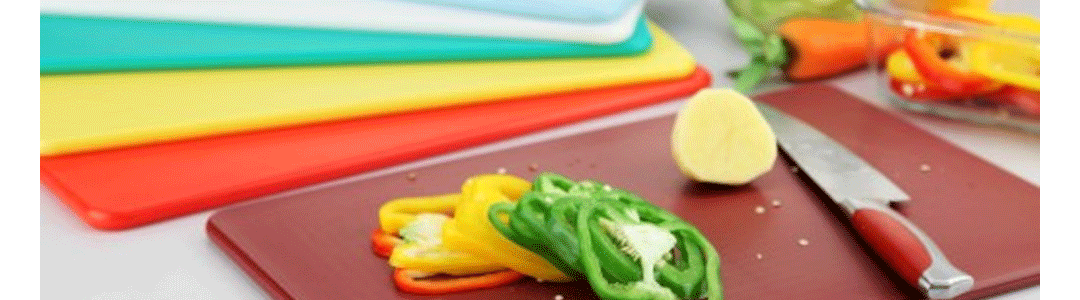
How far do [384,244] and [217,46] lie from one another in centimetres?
34

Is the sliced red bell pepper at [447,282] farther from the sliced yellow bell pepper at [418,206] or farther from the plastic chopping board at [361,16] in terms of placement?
the plastic chopping board at [361,16]

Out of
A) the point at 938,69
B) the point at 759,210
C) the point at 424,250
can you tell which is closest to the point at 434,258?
the point at 424,250

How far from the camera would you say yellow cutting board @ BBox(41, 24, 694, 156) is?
3.90 ft

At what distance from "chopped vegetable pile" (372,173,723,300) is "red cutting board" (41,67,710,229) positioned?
0.16 metres

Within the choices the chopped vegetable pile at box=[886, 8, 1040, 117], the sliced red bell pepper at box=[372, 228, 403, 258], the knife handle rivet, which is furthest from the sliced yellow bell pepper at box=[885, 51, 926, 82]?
the sliced red bell pepper at box=[372, 228, 403, 258]

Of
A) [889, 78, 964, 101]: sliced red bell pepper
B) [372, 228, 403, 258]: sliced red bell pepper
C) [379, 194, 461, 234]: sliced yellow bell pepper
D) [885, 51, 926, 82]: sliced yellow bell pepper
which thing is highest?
[885, 51, 926, 82]: sliced yellow bell pepper

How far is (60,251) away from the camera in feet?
3.47

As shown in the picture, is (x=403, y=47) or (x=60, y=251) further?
(x=403, y=47)

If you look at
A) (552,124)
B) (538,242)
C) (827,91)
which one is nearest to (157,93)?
(552,124)

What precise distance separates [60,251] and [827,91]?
2.06 ft

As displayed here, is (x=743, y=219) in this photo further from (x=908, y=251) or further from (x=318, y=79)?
(x=318, y=79)

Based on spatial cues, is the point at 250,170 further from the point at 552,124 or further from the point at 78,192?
the point at 552,124

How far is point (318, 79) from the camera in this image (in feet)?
4.18

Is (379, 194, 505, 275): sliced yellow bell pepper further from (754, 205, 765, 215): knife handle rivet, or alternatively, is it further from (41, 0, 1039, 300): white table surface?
(754, 205, 765, 215): knife handle rivet
